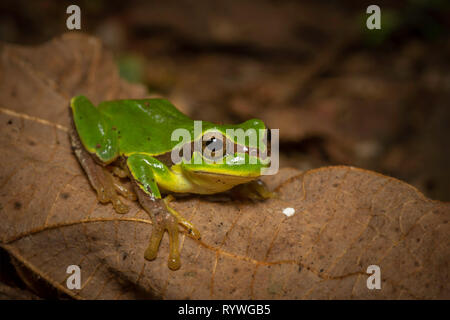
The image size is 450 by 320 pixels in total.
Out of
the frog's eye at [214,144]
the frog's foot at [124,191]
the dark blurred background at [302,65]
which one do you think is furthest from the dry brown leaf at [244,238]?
the dark blurred background at [302,65]

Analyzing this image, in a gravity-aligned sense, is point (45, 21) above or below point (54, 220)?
above

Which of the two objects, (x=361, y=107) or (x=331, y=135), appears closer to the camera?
(x=331, y=135)

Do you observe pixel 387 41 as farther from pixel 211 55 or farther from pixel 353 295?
pixel 353 295

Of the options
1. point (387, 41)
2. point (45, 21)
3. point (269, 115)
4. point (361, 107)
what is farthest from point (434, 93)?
point (45, 21)

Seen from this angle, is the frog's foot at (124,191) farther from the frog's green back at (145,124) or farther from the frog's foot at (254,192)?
the frog's foot at (254,192)

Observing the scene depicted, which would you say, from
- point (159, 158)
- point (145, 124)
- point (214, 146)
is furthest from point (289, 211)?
point (145, 124)

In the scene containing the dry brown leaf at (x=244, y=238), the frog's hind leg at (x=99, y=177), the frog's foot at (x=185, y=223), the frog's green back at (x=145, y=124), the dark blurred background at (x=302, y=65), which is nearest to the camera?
the dry brown leaf at (x=244, y=238)
